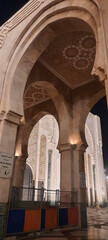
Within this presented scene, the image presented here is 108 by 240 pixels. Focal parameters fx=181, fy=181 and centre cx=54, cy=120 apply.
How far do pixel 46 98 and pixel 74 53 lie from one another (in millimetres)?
3318

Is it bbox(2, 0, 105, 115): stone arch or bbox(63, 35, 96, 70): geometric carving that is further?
bbox(63, 35, 96, 70): geometric carving

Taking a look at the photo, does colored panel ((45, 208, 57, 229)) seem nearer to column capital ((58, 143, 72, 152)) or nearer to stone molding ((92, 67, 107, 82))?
column capital ((58, 143, 72, 152))

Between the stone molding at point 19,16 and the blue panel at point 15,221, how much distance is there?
18.2 ft

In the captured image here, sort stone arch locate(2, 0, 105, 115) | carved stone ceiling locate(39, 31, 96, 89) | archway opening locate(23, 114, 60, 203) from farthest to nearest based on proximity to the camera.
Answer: archway opening locate(23, 114, 60, 203), carved stone ceiling locate(39, 31, 96, 89), stone arch locate(2, 0, 105, 115)

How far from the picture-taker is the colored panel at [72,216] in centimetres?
620

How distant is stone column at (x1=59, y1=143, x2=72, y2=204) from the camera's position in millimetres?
6902

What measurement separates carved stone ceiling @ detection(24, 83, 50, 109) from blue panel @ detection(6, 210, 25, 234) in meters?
5.82

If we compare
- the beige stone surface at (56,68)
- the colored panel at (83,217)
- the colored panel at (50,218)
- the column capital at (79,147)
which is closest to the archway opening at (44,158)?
the beige stone surface at (56,68)

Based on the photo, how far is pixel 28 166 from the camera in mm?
14742

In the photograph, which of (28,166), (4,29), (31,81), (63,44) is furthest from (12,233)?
(28,166)

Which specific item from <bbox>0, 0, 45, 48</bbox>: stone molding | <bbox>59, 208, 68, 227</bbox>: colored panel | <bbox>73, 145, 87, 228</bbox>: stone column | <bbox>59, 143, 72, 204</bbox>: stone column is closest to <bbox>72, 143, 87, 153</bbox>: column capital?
<bbox>73, 145, 87, 228</bbox>: stone column

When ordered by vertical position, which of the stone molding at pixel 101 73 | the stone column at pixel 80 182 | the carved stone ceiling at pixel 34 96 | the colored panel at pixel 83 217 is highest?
the carved stone ceiling at pixel 34 96

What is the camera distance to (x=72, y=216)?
6.32m

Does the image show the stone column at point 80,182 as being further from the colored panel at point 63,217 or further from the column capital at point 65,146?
the colored panel at point 63,217
